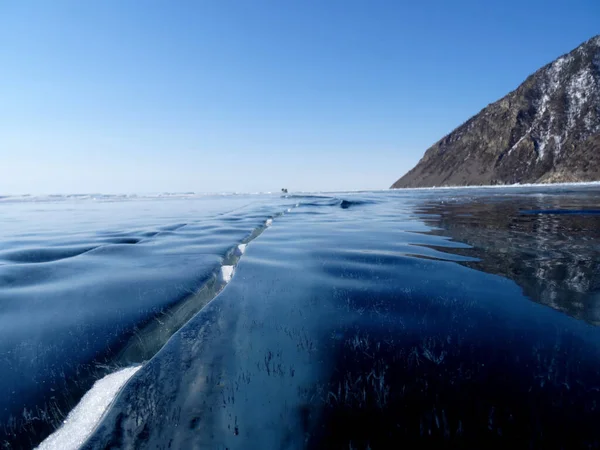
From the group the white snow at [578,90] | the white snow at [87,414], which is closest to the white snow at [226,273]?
the white snow at [87,414]

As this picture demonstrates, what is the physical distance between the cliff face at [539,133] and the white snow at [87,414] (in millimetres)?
127458

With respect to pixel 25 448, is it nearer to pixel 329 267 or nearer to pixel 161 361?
pixel 161 361

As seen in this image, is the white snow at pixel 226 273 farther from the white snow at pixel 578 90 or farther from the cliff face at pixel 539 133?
the white snow at pixel 578 90

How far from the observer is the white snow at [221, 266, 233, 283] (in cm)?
520

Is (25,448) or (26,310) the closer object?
(25,448)

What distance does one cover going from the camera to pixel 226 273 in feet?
18.0

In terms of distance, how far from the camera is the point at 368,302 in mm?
3754

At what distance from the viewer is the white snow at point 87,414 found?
185 centimetres

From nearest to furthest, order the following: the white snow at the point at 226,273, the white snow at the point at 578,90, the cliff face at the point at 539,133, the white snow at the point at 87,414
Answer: the white snow at the point at 87,414 → the white snow at the point at 226,273 → the cliff face at the point at 539,133 → the white snow at the point at 578,90

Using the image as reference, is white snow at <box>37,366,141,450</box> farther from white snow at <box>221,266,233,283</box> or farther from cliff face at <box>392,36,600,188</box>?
cliff face at <box>392,36,600,188</box>

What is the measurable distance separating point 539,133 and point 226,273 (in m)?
172

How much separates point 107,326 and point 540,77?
198919 millimetres

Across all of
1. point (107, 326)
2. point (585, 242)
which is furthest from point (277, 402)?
point (585, 242)

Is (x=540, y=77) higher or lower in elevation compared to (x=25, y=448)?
higher
